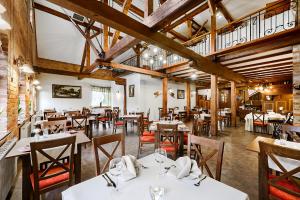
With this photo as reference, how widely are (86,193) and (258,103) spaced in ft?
47.4

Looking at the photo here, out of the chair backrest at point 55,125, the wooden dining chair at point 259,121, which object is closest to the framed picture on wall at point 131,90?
the chair backrest at point 55,125

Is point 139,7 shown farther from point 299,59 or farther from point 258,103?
point 258,103

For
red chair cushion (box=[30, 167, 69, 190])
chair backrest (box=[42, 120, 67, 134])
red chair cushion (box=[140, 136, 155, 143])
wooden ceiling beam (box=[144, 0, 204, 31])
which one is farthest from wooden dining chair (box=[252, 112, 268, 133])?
chair backrest (box=[42, 120, 67, 134])

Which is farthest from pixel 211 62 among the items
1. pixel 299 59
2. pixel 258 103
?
pixel 258 103

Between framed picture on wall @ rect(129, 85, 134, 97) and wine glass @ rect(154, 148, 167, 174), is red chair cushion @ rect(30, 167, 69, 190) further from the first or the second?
framed picture on wall @ rect(129, 85, 134, 97)

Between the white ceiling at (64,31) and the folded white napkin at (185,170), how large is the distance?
702 centimetres

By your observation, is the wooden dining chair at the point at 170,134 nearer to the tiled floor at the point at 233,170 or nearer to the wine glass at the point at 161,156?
the tiled floor at the point at 233,170

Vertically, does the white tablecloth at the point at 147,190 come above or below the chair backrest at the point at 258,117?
above

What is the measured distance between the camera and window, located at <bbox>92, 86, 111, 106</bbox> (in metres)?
10.8

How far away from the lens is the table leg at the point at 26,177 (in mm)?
1852

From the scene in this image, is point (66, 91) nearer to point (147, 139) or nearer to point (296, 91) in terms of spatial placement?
point (147, 139)

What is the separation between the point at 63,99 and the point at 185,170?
9.81 meters

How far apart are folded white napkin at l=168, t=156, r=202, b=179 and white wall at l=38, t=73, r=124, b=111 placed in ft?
31.6

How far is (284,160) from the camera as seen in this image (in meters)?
1.62
